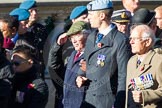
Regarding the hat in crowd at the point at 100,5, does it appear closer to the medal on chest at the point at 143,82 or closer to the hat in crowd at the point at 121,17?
the hat in crowd at the point at 121,17

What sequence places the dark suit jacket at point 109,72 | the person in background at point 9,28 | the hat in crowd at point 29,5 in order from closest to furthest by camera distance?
1. the dark suit jacket at point 109,72
2. the person in background at point 9,28
3. the hat in crowd at point 29,5

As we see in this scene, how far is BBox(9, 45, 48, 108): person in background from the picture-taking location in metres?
5.16

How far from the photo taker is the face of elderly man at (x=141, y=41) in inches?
→ 185

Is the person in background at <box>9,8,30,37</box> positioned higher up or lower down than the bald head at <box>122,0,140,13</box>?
lower down

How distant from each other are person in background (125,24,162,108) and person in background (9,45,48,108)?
33.3 inches

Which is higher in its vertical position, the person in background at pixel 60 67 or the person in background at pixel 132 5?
the person in background at pixel 132 5

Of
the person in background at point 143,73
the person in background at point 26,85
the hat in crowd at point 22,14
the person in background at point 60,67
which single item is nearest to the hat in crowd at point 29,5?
the hat in crowd at point 22,14

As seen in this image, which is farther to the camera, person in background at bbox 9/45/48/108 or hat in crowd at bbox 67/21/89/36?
hat in crowd at bbox 67/21/89/36

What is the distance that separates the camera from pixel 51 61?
5.82 metres

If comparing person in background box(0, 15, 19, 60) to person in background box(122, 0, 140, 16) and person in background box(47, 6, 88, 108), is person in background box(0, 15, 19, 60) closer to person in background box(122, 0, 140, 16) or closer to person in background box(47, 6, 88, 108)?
person in background box(47, 6, 88, 108)

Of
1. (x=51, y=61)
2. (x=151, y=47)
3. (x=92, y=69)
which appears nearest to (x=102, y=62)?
(x=92, y=69)

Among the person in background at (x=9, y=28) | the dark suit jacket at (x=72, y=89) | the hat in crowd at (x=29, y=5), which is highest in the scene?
the hat in crowd at (x=29, y=5)

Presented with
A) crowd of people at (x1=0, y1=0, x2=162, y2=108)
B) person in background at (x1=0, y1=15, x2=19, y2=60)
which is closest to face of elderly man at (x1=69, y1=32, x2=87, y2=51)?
crowd of people at (x1=0, y1=0, x2=162, y2=108)

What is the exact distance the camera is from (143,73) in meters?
4.68
